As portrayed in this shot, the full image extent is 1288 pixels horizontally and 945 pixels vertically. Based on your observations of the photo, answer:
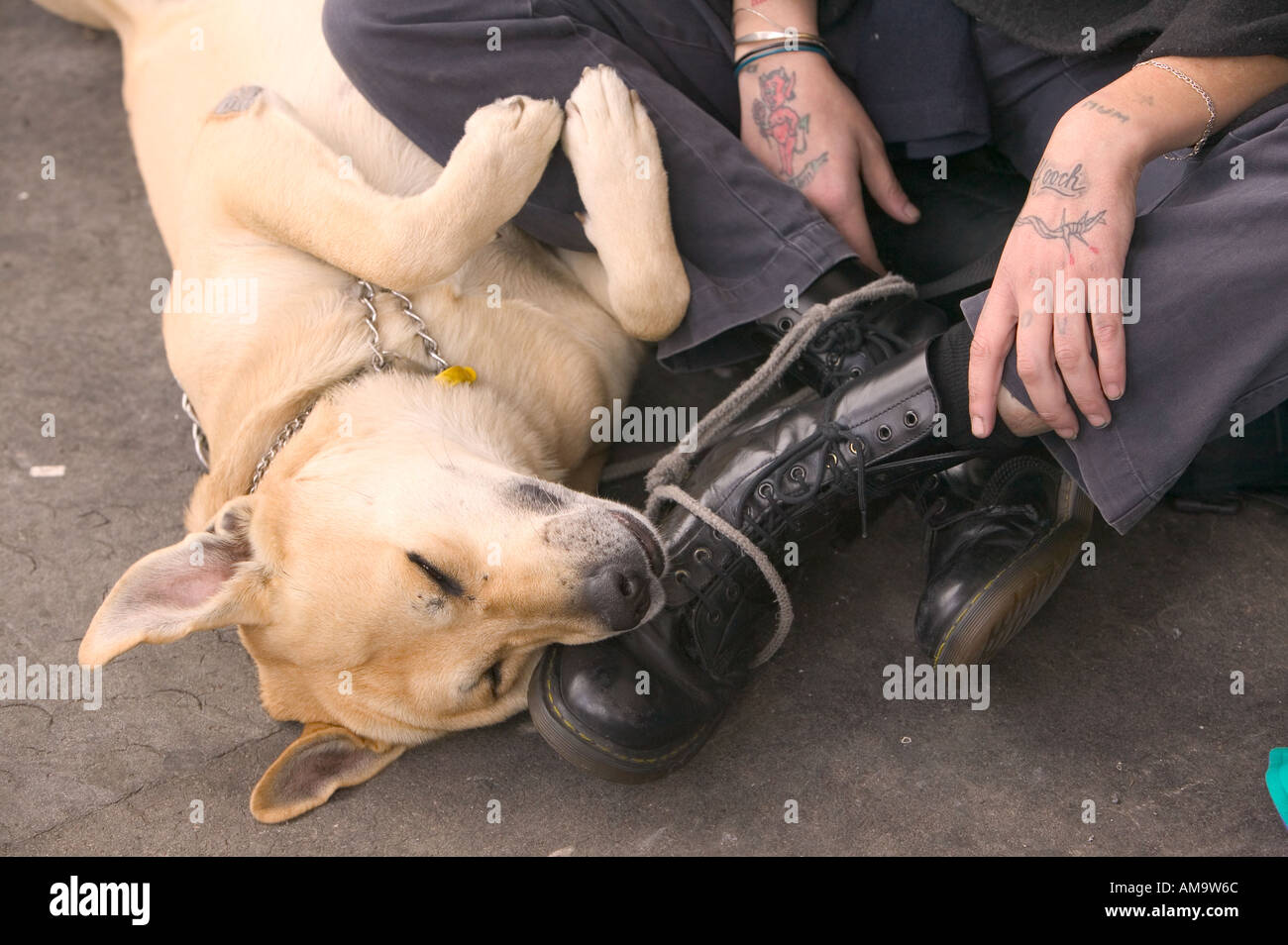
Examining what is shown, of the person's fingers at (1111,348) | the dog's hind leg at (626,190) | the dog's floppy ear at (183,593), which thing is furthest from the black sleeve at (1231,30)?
the dog's floppy ear at (183,593)

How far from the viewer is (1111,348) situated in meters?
1.76

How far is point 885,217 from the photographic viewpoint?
2793mm

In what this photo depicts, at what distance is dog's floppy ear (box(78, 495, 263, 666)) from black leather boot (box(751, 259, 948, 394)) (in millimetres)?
1214

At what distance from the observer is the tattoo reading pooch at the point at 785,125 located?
2510 millimetres

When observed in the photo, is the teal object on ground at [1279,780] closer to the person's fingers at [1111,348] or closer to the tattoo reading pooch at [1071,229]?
the person's fingers at [1111,348]

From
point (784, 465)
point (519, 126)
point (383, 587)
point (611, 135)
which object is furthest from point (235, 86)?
point (784, 465)

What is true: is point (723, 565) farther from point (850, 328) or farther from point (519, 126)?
point (519, 126)

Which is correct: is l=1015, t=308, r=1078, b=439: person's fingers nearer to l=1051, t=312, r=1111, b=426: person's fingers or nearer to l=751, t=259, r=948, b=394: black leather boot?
l=1051, t=312, r=1111, b=426: person's fingers

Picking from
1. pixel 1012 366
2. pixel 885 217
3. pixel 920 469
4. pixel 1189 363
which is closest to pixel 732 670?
pixel 920 469

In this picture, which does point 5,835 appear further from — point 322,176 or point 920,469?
point 920,469

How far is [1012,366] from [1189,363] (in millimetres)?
282

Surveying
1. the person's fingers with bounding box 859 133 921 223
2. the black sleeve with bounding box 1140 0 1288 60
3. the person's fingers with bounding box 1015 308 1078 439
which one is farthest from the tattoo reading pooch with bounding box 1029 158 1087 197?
the person's fingers with bounding box 859 133 921 223

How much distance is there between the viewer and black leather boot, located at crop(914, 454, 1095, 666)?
81.2 inches

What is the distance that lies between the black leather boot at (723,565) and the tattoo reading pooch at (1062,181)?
369 millimetres
